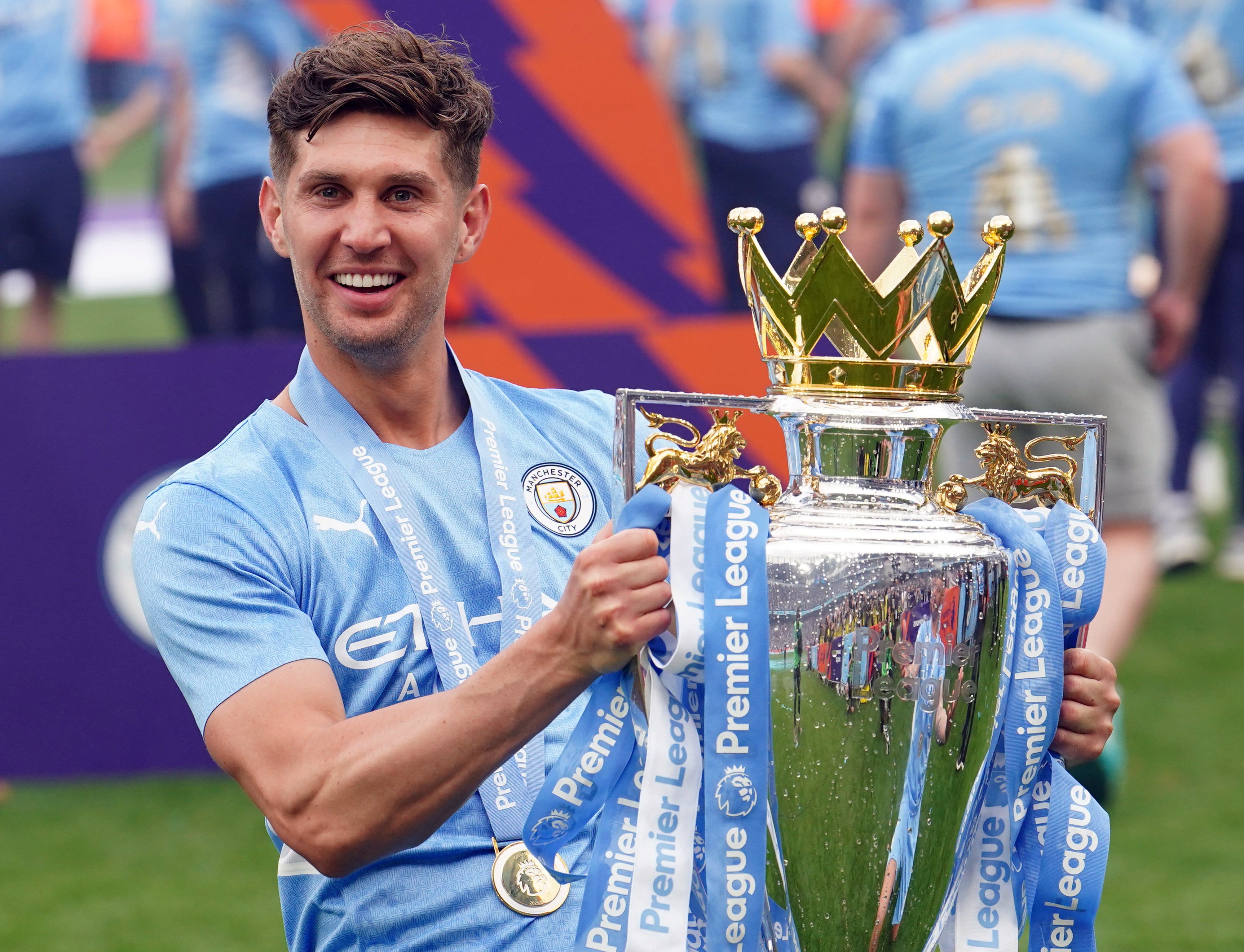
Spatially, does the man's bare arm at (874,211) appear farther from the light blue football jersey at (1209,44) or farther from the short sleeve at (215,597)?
the short sleeve at (215,597)

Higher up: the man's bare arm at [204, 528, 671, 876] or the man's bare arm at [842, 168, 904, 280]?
the man's bare arm at [842, 168, 904, 280]

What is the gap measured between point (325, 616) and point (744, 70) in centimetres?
417

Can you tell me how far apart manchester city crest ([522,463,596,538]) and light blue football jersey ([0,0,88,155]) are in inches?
138

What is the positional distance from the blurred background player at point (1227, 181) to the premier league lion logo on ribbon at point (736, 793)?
5.48 m

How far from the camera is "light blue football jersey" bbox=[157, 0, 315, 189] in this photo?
4.99 m

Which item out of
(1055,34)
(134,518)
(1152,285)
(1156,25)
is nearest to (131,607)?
(134,518)

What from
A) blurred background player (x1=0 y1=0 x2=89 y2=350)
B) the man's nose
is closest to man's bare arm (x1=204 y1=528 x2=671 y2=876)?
the man's nose

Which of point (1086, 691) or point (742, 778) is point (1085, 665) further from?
point (742, 778)

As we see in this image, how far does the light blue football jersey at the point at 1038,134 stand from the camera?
13.6 ft

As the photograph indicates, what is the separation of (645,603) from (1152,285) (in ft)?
14.3

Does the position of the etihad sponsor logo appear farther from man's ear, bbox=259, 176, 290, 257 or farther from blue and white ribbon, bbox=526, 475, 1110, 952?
man's ear, bbox=259, 176, 290, 257

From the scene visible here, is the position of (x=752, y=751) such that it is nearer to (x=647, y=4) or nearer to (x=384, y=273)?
(x=384, y=273)

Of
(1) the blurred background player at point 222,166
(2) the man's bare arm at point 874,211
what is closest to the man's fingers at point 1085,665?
(2) the man's bare arm at point 874,211

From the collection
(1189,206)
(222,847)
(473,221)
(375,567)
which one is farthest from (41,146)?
(375,567)
